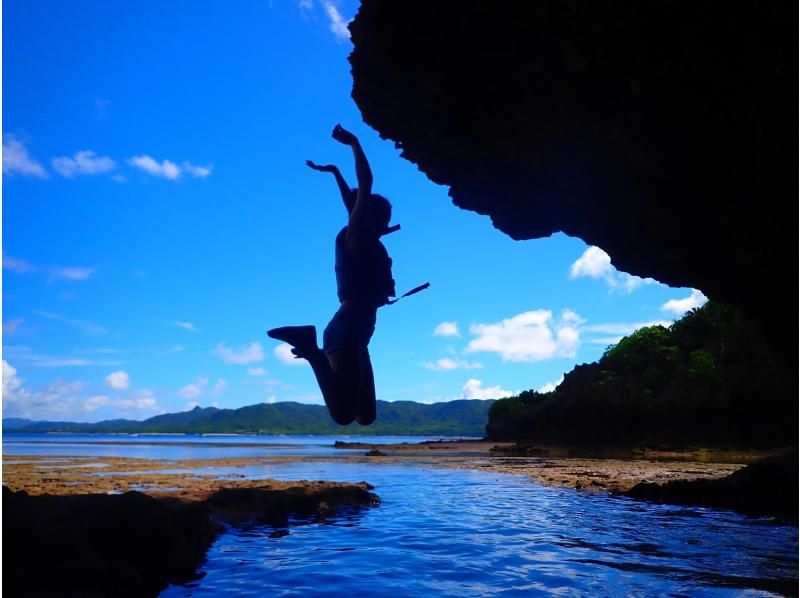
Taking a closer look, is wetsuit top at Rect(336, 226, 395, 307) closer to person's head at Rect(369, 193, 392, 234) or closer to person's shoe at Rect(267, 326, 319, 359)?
person's head at Rect(369, 193, 392, 234)

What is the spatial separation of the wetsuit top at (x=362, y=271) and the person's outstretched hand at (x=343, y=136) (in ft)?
2.85

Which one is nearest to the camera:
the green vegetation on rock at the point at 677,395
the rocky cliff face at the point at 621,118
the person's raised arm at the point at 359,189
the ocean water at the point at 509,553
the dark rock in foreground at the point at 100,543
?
the dark rock in foreground at the point at 100,543

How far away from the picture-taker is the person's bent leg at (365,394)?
5406mm

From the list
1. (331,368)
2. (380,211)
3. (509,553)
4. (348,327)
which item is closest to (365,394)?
(331,368)

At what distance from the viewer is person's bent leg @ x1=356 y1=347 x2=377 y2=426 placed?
213 inches

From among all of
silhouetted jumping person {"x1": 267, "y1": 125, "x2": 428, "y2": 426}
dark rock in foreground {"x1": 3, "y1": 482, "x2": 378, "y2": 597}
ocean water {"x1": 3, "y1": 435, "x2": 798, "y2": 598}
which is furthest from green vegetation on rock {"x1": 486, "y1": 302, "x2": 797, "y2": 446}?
dark rock in foreground {"x1": 3, "y1": 482, "x2": 378, "y2": 597}

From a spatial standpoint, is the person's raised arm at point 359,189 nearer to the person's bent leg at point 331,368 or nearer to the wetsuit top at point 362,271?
the wetsuit top at point 362,271

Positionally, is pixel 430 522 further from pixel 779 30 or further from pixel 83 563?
pixel 779 30

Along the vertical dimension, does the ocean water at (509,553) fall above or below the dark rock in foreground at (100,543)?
below

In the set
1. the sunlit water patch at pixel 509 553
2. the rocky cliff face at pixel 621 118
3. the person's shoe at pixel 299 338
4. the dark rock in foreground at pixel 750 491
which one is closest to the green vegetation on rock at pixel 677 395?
the dark rock in foreground at pixel 750 491

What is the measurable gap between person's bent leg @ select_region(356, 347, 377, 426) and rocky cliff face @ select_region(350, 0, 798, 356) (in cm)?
515

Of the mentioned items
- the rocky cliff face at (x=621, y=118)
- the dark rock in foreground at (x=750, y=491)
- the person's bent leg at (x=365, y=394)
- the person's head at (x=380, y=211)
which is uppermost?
the rocky cliff face at (x=621, y=118)

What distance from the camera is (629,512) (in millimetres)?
10781

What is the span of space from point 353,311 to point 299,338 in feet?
2.01
